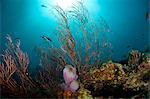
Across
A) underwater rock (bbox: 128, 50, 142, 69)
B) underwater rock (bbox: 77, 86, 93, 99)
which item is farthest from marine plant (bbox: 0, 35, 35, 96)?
underwater rock (bbox: 128, 50, 142, 69)

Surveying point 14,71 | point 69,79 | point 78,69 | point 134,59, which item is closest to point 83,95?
point 69,79

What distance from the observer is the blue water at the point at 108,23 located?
24.8 ft

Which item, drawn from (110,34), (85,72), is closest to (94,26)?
(110,34)

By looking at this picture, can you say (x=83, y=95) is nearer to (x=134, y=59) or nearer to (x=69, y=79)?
(x=69, y=79)

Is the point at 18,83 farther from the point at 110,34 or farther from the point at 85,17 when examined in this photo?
the point at 110,34

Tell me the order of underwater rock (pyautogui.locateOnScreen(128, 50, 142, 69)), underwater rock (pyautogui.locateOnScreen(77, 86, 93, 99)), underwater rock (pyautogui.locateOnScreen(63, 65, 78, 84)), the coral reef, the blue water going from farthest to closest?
1. the blue water
2. underwater rock (pyautogui.locateOnScreen(128, 50, 142, 69))
3. the coral reef
4. underwater rock (pyautogui.locateOnScreen(63, 65, 78, 84))
5. underwater rock (pyautogui.locateOnScreen(77, 86, 93, 99))

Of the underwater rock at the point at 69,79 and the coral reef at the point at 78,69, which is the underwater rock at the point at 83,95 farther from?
the underwater rock at the point at 69,79

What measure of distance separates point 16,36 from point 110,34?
2828 millimetres

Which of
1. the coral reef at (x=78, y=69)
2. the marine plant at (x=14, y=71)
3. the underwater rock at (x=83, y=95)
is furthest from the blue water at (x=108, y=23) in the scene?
the underwater rock at (x=83, y=95)

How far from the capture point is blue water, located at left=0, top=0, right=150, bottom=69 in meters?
7.57

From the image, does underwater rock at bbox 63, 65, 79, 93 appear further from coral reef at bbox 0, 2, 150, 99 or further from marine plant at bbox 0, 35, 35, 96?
marine plant at bbox 0, 35, 35, 96

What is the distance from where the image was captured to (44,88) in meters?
5.87

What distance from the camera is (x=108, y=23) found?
7.50 m

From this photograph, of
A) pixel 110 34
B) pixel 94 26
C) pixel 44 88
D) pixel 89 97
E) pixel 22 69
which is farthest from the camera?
pixel 110 34
